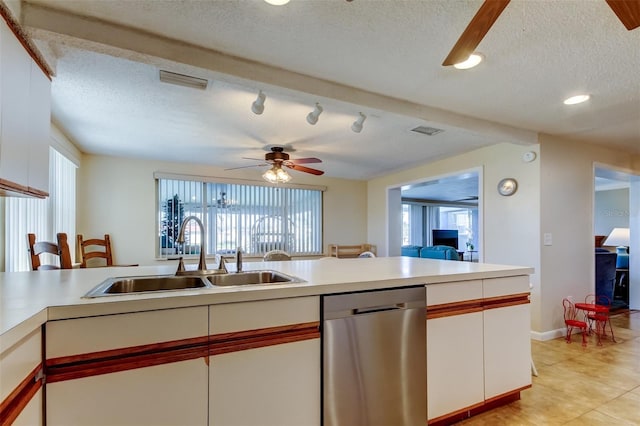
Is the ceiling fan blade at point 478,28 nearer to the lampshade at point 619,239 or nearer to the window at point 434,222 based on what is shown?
→ the lampshade at point 619,239

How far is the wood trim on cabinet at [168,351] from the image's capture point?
1.05 metres

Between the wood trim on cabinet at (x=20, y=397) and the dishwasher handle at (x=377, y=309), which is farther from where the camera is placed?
the dishwasher handle at (x=377, y=309)

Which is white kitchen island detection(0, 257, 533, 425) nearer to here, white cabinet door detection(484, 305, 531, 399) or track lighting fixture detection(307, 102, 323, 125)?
white cabinet door detection(484, 305, 531, 399)

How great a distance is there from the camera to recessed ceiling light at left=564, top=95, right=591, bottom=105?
2520 mm

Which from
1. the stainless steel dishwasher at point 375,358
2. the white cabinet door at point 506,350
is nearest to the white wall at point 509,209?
the white cabinet door at point 506,350

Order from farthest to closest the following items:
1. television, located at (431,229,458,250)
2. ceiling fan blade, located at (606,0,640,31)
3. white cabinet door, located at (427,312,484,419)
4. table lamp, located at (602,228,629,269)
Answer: television, located at (431,229,458,250), table lamp, located at (602,228,629,269), white cabinet door, located at (427,312,484,419), ceiling fan blade, located at (606,0,640,31)

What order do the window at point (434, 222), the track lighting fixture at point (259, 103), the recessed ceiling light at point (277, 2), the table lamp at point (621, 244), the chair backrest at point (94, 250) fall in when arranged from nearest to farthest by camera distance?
the recessed ceiling light at point (277, 2), the track lighting fixture at point (259, 103), the chair backrest at point (94, 250), the table lamp at point (621, 244), the window at point (434, 222)

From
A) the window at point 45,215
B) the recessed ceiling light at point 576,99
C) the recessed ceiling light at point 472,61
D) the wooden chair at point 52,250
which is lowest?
the wooden chair at point 52,250

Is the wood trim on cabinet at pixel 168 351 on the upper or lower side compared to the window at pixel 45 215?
lower

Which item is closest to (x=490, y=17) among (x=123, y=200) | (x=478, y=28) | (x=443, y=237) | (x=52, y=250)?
(x=478, y=28)

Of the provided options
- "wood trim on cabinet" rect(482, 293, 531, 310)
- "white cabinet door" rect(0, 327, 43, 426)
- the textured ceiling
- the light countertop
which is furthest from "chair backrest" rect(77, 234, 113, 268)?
→ "wood trim on cabinet" rect(482, 293, 531, 310)

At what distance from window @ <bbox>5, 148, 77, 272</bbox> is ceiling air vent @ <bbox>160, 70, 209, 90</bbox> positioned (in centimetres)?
162

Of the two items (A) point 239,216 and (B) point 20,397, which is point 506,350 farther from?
(A) point 239,216

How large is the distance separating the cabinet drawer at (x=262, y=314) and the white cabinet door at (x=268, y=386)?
0.10 m
